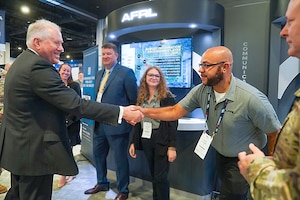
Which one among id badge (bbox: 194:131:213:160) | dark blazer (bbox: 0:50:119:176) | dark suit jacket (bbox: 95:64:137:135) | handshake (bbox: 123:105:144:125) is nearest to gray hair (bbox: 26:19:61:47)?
dark blazer (bbox: 0:50:119:176)

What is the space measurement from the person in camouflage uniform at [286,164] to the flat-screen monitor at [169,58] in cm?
246

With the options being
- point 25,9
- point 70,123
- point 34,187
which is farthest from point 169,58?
point 25,9

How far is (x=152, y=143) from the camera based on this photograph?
2418mm

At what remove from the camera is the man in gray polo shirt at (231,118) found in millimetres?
1673

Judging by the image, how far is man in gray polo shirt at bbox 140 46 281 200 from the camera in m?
1.67

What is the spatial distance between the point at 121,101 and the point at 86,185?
1.37 metres

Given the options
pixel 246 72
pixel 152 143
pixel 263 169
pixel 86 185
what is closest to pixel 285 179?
pixel 263 169

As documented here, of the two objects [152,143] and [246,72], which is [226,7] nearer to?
[246,72]

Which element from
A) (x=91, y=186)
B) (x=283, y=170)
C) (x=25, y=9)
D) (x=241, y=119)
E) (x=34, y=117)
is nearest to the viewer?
(x=283, y=170)

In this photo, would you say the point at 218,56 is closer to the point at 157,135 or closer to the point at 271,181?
the point at 157,135

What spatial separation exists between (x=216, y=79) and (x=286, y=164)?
110 cm

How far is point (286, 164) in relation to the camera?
0.73 meters

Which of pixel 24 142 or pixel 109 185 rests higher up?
pixel 24 142

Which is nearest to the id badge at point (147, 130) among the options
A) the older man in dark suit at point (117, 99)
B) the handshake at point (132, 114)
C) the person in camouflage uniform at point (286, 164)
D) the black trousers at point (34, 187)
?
the handshake at point (132, 114)
